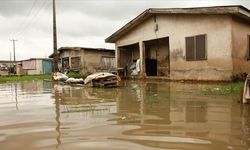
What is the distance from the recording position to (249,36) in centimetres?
1307

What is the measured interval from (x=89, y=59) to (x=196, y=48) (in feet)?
50.3

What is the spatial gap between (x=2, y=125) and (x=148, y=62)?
579 inches

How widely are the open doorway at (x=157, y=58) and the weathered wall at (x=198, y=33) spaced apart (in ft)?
7.58

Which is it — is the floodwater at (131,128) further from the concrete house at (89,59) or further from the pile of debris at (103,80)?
the concrete house at (89,59)

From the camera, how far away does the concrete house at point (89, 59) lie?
26.7m

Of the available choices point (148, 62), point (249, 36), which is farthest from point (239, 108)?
point (148, 62)

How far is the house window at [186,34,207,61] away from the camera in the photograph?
12.7 metres

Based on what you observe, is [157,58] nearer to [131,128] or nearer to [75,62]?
[75,62]

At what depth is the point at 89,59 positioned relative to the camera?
88.3ft

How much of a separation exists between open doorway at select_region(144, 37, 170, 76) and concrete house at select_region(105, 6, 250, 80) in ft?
6.36

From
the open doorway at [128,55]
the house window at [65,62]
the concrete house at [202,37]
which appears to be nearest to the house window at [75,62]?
the house window at [65,62]

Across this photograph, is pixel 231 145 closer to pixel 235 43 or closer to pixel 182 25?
pixel 235 43

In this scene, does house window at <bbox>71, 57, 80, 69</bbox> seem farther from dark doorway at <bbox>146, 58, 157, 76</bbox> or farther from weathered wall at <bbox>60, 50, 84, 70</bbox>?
dark doorway at <bbox>146, 58, 157, 76</bbox>

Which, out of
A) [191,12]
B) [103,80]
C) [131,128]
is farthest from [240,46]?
[131,128]
